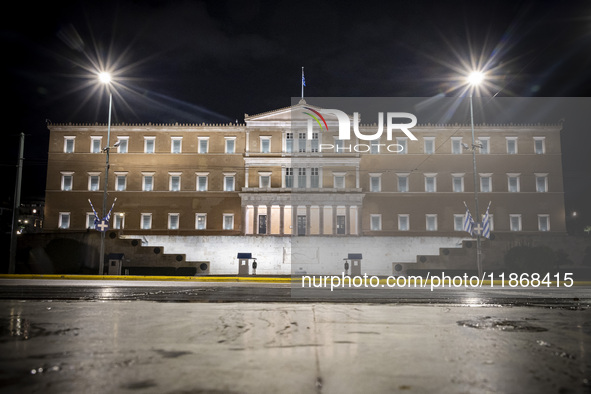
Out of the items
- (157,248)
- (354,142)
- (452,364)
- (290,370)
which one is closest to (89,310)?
(290,370)

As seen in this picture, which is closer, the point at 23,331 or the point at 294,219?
the point at 23,331

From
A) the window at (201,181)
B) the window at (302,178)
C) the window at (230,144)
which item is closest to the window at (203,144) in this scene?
the window at (230,144)

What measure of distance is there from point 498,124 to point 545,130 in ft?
16.7

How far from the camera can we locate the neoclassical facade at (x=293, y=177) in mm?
48375

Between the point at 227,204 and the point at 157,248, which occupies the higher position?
the point at 227,204

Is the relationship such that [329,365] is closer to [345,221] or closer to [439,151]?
[345,221]

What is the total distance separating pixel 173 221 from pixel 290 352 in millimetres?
44877

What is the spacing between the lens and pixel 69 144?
49.8 m

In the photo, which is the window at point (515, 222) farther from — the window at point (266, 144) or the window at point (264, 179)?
the window at point (266, 144)

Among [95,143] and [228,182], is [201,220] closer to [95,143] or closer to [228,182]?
[228,182]

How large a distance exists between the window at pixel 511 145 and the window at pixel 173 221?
119 ft

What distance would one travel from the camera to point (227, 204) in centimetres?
4903

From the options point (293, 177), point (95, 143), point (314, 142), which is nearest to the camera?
point (293, 177)

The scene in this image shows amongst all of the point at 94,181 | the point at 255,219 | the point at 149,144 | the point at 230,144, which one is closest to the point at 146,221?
the point at 94,181
